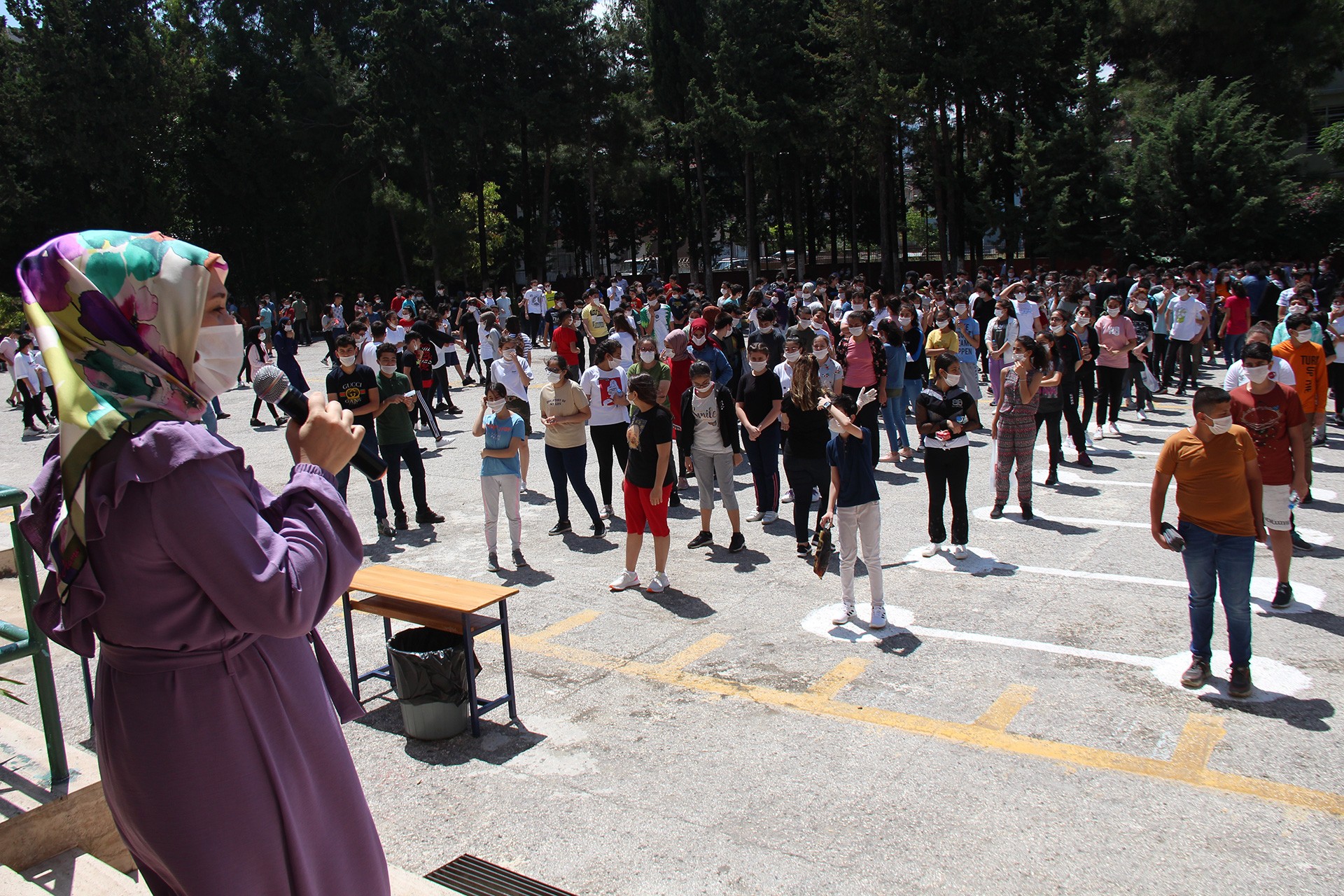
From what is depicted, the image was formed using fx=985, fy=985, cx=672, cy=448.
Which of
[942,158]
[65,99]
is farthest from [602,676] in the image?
[65,99]

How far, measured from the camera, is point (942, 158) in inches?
1496

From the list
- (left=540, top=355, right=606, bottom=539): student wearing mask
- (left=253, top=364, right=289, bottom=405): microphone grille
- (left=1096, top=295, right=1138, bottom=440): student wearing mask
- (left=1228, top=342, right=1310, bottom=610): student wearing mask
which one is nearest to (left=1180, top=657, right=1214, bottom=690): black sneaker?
(left=1228, top=342, right=1310, bottom=610): student wearing mask

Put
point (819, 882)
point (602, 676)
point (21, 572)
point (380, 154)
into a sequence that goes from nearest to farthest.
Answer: point (21, 572), point (819, 882), point (602, 676), point (380, 154)

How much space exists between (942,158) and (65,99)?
32434 mm

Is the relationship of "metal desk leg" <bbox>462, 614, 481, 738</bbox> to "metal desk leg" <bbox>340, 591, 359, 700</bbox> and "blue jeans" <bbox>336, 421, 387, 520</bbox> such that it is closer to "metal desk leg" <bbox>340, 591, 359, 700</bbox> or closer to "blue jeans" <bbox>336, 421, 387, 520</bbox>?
"metal desk leg" <bbox>340, 591, 359, 700</bbox>

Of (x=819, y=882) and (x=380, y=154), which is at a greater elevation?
(x=380, y=154)

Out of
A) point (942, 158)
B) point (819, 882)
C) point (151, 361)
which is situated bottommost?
point (819, 882)

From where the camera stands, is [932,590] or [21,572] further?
[932,590]

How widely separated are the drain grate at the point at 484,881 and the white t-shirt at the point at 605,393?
5756mm

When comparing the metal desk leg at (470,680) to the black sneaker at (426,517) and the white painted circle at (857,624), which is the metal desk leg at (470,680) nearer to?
the white painted circle at (857,624)

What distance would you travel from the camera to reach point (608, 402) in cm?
979

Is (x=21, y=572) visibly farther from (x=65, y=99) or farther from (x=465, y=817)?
(x=65, y=99)

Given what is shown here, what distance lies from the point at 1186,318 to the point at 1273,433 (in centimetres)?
950

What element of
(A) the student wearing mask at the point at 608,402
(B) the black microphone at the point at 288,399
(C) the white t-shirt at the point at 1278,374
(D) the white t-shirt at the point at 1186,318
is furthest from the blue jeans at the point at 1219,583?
(D) the white t-shirt at the point at 1186,318
